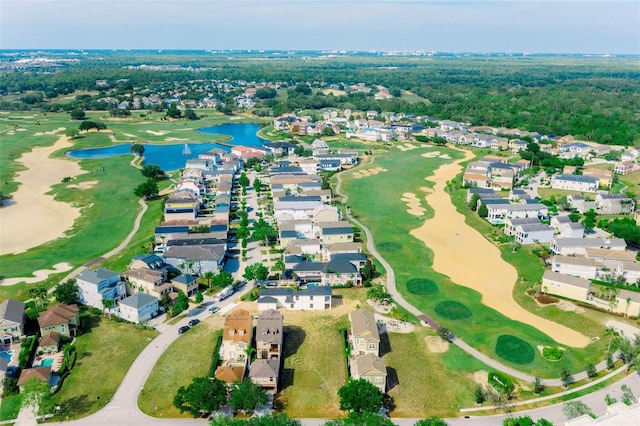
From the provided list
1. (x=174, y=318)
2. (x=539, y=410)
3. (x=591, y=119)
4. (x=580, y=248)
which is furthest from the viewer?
(x=591, y=119)

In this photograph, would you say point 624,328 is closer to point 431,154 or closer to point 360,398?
point 360,398

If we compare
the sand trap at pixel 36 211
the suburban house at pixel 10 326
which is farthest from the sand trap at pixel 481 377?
the sand trap at pixel 36 211

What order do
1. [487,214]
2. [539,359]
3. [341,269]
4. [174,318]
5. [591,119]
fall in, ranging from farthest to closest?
[591,119] → [487,214] → [341,269] → [174,318] → [539,359]

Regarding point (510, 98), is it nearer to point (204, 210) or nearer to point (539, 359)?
point (204, 210)

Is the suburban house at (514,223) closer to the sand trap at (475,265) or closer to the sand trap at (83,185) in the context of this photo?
the sand trap at (475,265)

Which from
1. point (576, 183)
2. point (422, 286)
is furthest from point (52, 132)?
point (576, 183)

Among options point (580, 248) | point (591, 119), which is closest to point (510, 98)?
point (591, 119)

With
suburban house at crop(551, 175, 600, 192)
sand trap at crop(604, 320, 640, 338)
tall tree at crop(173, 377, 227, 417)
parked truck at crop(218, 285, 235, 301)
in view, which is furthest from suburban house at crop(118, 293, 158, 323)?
suburban house at crop(551, 175, 600, 192)
